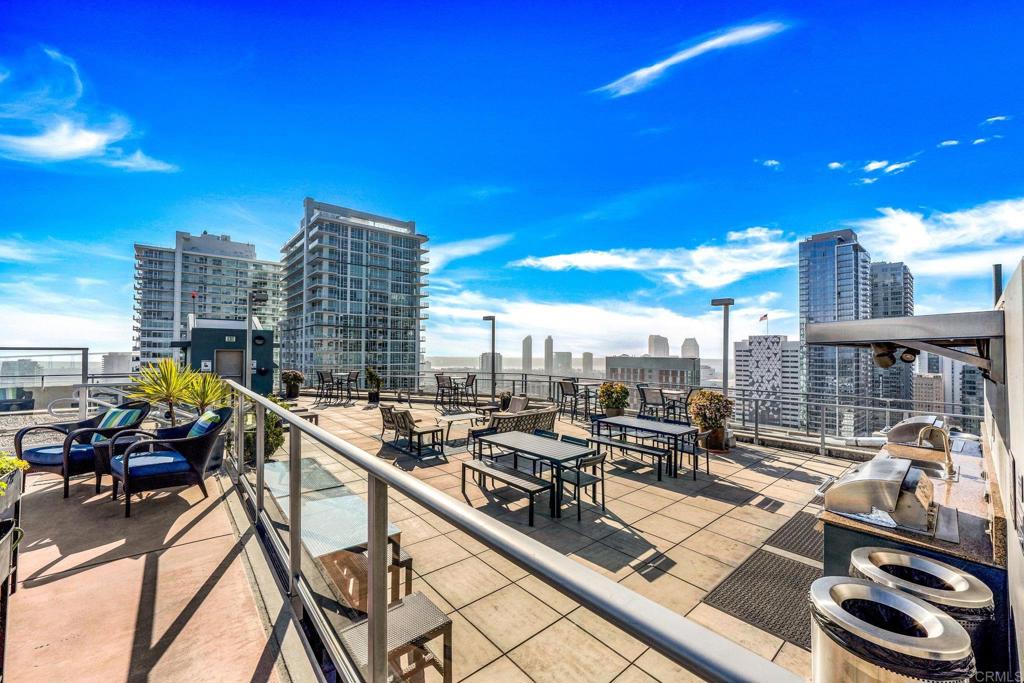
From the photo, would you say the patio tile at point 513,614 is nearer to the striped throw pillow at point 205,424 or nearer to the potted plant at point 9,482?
the potted plant at point 9,482

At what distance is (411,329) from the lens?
64.2 metres

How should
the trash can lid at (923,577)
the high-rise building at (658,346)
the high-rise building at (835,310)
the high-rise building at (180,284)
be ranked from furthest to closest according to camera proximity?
the high-rise building at (180,284), the high-rise building at (658,346), the high-rise building at (835,310), the trash can lid at (923,577)

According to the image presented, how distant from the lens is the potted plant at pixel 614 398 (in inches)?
343

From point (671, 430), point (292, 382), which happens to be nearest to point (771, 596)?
point (671, 430)

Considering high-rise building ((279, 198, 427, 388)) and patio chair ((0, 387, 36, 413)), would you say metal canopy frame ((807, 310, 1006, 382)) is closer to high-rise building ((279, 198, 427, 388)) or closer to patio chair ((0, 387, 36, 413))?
patio chair ((0, 387, 36, 413))

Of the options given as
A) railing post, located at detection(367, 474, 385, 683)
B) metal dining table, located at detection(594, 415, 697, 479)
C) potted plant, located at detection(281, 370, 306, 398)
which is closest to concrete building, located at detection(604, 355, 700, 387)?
metal dining table, located at detection(594, 415, 697, 479)

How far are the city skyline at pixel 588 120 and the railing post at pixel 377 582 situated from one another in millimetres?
6478

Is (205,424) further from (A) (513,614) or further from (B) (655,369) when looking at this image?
(B) (655,369)

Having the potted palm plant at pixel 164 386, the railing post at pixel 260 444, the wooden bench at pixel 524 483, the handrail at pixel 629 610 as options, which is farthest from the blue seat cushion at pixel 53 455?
the handrail at pixel 629 610

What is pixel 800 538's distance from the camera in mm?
3684

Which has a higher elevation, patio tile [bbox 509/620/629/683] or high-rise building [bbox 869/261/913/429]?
high-rise building [bbox 869/261/913/429]

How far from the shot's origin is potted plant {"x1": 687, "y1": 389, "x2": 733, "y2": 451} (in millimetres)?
6672

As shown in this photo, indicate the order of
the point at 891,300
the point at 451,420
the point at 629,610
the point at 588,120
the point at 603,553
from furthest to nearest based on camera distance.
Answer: the point at 588,120
the point at 891,300
the point at 451,420
the point at 603,553
the point at 629,610

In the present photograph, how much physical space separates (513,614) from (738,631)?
76.7 inches
